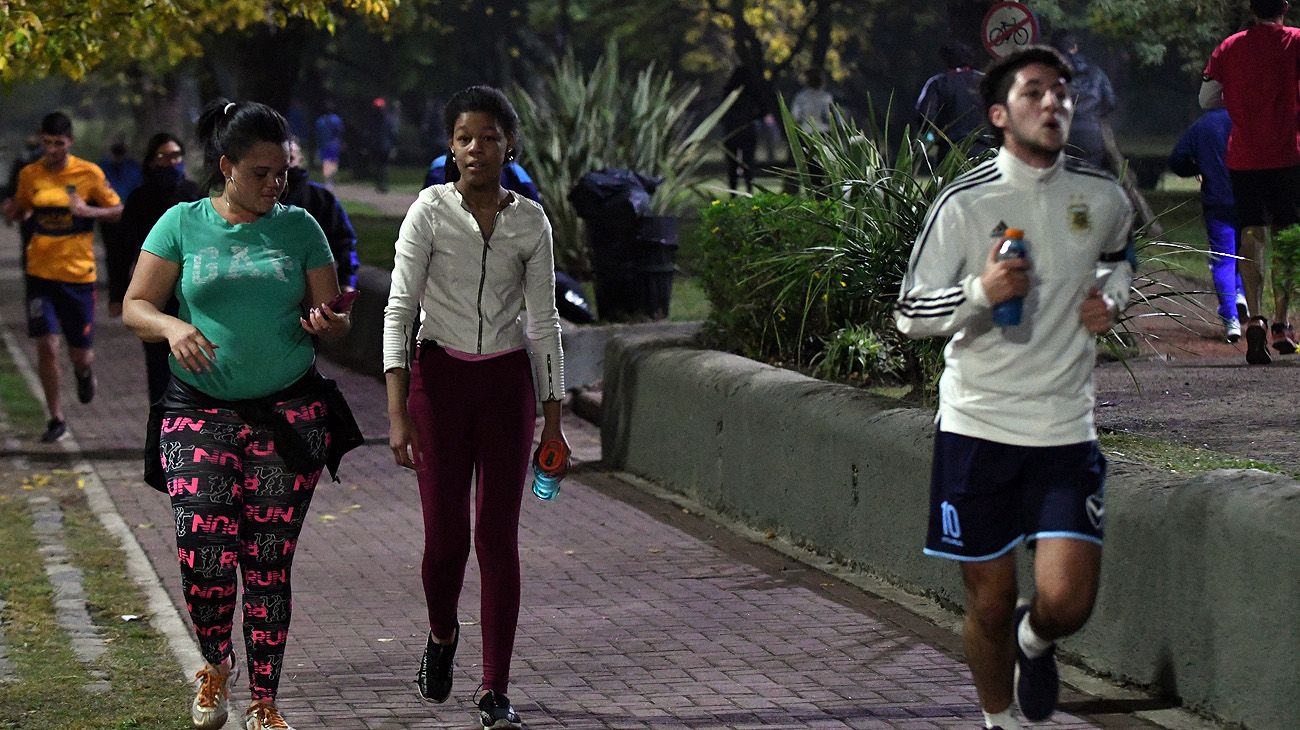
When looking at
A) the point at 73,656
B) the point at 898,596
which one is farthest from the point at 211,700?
the point at 898,596

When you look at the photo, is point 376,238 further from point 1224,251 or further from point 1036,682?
point 1036,682

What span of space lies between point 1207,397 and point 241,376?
203 inches

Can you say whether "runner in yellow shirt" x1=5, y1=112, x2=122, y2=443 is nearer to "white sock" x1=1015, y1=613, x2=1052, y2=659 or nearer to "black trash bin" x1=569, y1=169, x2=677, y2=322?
"black trash bin" x1=569, y1=169, x2=677, y2=322

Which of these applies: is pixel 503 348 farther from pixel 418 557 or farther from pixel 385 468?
pixel 385 468

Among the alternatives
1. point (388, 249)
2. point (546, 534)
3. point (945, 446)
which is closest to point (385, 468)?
point (546, 534)

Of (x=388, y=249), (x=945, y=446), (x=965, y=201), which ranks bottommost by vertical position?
(x=388, y=249)

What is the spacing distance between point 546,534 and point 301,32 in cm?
1676

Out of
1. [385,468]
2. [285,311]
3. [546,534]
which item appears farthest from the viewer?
[385,468]

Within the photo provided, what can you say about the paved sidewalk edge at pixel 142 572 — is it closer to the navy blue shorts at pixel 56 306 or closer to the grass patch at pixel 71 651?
the grass patch at pixel 71 651

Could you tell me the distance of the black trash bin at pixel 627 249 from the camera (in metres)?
14.1

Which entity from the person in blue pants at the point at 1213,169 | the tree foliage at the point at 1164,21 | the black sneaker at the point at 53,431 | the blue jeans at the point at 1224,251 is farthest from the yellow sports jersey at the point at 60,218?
the tree foliage at the point at 1164,21

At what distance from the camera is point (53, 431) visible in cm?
1283

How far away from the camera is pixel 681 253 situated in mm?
20344

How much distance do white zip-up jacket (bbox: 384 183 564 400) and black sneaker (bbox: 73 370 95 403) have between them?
8.44 meters
